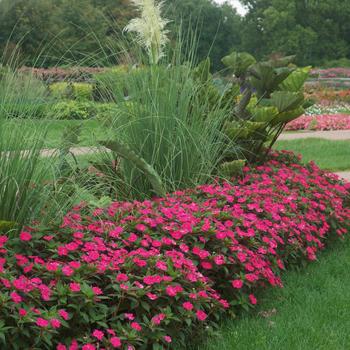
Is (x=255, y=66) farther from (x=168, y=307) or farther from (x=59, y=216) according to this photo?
(x=168, y=307)

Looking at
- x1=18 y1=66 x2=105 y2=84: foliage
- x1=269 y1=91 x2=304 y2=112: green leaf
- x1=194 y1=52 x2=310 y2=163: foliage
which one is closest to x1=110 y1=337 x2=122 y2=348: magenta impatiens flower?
x1=18 y1=66 x2=105 y2=84: foliage

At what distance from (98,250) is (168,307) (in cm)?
48

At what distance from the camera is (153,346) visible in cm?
257

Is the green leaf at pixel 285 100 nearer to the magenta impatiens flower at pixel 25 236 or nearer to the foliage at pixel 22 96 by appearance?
the foliage at pixel 22 96

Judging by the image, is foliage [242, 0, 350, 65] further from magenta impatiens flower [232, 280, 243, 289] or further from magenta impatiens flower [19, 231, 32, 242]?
magenta impatiens flower [19, 231, 32, 242]

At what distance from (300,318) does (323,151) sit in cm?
602

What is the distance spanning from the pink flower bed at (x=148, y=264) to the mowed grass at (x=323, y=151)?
3710mm

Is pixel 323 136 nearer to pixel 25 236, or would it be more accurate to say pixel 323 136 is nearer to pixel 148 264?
pixel 148 264

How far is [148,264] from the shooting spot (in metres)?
2.92

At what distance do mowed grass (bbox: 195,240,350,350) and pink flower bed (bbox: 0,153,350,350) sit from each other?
0.35 feet

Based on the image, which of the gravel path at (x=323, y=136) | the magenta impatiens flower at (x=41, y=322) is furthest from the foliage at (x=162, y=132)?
the gravel path at (x=323, y=136)

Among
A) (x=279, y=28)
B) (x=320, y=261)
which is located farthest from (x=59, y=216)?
(x=279, y=28)

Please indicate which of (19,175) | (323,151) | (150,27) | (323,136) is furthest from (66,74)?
(323,136)

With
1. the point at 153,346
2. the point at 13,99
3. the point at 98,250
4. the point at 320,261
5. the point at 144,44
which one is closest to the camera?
the point at 153,346
